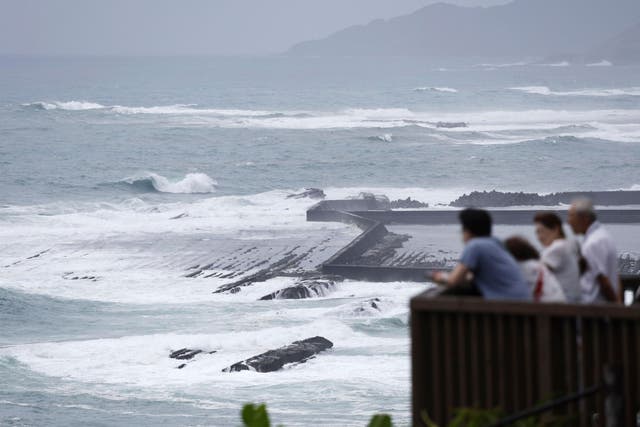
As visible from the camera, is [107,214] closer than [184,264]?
No

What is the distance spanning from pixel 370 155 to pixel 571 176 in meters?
15.4

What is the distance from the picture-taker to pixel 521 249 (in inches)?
277

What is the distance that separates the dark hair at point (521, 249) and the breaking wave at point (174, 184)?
50.2m

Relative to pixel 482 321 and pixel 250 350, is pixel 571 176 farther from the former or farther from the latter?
pixel 482 321

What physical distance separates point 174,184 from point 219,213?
13.7 m

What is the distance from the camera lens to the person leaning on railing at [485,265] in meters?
6.59

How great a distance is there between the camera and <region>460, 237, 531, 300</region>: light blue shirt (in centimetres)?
659

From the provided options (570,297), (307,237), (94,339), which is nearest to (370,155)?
(307,237)

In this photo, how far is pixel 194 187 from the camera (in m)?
58.0

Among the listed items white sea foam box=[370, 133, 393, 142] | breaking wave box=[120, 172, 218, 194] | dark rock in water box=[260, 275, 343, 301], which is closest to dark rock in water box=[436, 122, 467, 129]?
white sea foam box=[370, 133, 393, 142]

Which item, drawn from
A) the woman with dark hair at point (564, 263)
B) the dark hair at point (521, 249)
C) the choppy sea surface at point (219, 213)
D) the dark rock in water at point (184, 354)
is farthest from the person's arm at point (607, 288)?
the dark rock in water at point (184, 354)

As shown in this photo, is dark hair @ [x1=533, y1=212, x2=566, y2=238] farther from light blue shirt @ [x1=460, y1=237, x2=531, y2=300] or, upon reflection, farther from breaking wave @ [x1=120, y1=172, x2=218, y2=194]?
breaking wave @ [x1=120, y1=172, x2=218, y2=194]

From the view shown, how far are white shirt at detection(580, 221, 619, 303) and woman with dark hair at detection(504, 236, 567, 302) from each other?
8.6 inches

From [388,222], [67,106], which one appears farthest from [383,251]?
[67,106]
